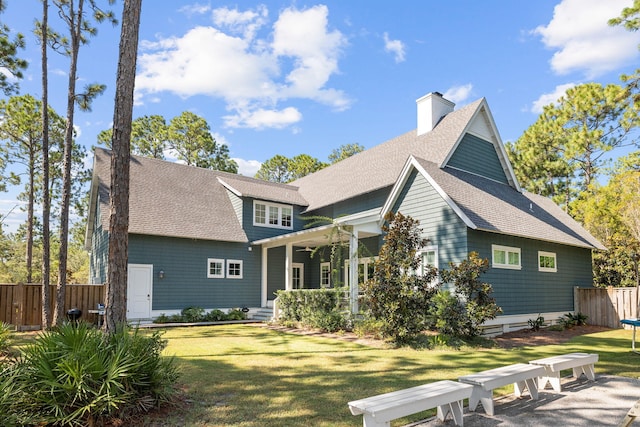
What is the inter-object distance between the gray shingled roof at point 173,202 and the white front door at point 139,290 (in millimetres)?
1487

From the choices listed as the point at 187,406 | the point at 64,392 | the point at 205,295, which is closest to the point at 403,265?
the point at 187,406

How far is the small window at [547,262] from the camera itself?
48.2ft

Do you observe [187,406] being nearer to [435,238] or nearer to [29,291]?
[435,238]

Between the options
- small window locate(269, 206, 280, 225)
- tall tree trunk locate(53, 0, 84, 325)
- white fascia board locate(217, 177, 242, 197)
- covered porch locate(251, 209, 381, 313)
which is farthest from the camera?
small window locate(269, 206, 280, 225)

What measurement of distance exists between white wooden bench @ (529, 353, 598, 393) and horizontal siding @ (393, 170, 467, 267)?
5.62 metres

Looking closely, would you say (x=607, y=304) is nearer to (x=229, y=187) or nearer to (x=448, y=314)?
(x=448, y=314)

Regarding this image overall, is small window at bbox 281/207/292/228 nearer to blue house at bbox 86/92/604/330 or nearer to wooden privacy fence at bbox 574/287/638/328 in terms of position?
blue house at bbox 86/92/604/330

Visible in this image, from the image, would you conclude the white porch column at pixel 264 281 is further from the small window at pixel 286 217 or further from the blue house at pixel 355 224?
the small window at pixel 286 217

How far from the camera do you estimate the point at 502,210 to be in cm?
1412

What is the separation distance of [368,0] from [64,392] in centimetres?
1361

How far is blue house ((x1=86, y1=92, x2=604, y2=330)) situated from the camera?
13.3 m

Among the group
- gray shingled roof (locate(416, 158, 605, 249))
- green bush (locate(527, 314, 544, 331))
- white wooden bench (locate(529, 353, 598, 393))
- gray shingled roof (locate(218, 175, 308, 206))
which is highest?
gray shingled roof (locate(218, 175, 308, 206))

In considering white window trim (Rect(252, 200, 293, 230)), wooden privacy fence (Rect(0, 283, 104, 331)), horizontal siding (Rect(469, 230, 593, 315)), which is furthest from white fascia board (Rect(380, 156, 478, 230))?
wooden privacy fence (Rect(0, 283, 104, 331))

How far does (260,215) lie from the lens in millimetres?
20312
